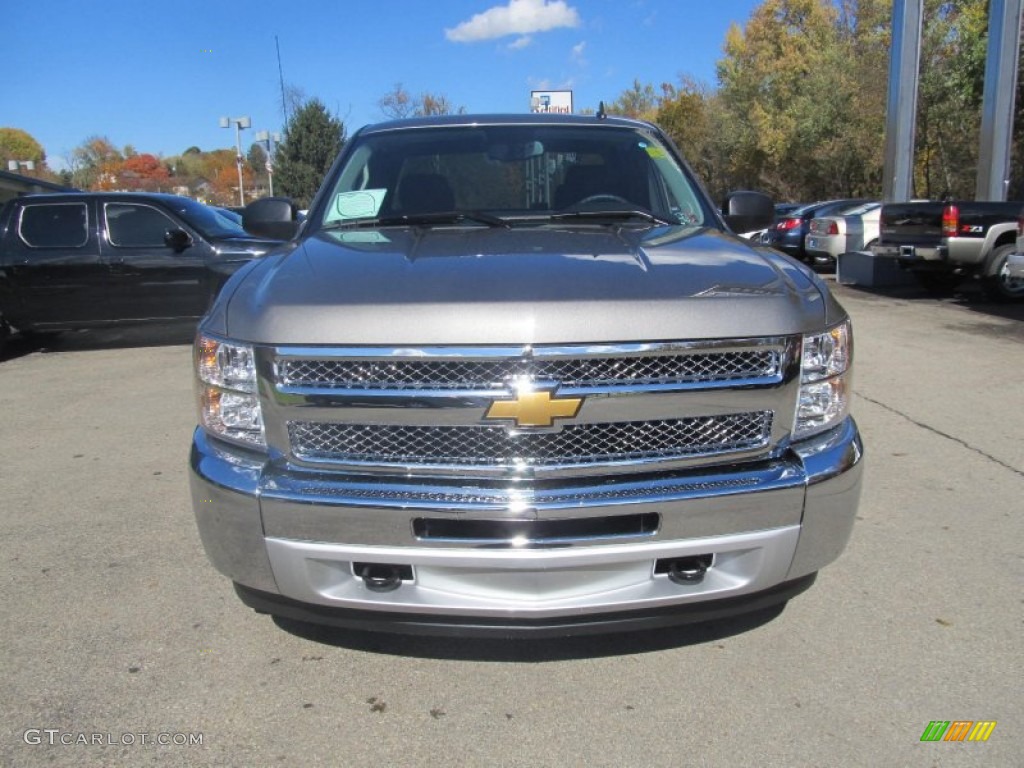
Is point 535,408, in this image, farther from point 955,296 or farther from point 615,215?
point 955,296

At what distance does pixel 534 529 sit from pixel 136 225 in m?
8.81

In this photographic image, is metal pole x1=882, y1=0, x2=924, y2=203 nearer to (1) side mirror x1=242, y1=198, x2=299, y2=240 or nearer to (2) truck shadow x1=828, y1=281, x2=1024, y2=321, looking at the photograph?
(2) truck shadow x1=828, y1=281, x2=1024, y2=321

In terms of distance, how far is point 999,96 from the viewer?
48.9 feet

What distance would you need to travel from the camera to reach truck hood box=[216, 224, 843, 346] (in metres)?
2.28

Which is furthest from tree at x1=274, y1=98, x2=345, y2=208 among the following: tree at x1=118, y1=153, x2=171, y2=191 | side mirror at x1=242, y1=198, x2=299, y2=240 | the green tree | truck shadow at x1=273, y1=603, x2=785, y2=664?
tree at x1=118, y1=153, x2=171, y2=191

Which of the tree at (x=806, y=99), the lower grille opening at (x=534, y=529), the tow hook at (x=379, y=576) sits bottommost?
the tow hook at (x=379, y=576)

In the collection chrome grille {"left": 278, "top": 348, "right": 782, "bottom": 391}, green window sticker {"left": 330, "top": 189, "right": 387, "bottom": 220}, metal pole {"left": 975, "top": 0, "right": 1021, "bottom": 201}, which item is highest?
metal pole {"left": 975, "top": 0, "right": 1021, "bottom": 201}

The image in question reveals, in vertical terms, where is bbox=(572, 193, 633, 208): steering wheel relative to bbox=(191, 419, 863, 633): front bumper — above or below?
above

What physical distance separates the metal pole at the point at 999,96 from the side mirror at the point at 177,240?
13.9 m

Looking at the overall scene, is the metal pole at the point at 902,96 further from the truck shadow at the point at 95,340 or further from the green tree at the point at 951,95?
the truck shadow at the point at 95,340

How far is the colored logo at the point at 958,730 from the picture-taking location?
2406mm

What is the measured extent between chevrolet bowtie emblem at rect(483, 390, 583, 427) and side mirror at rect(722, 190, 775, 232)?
7.35 ft

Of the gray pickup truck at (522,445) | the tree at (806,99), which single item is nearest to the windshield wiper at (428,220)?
the gray pickup truck at (522,445)

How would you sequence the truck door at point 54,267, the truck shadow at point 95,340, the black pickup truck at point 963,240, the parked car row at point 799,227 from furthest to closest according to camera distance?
the parked car row at point 799,227 → the black pickup truck at point 963,240 → the truck shadow at point 95,340 → the truck door at point 54,267
